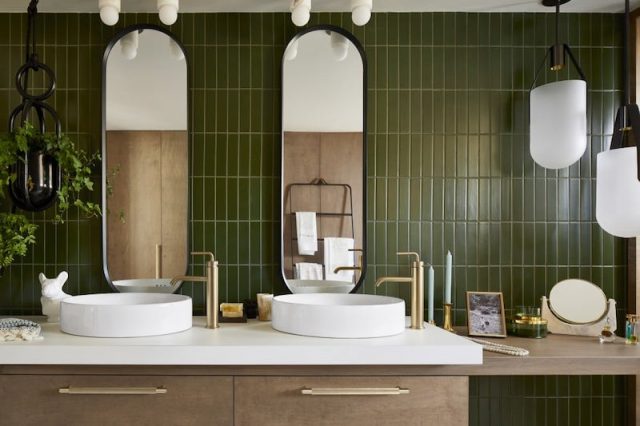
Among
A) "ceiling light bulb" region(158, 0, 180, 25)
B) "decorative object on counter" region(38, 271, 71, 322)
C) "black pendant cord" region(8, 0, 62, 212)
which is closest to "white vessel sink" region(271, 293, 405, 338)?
"decorative object on counter" region(38, 271, 71, 322)

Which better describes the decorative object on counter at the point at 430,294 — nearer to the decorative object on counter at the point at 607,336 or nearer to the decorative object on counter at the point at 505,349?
the decorative object on counter at the point at 505,349

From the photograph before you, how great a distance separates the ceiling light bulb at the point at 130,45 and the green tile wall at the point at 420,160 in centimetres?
8

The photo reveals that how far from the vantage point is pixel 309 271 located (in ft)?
7.34

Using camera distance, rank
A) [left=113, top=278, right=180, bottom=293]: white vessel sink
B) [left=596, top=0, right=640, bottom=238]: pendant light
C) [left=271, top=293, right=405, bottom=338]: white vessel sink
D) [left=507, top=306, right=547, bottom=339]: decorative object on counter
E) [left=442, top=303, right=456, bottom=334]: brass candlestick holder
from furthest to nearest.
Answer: [left=113, top=278, right=180, bottom=293]: white vessel sink
[left=442, top=303, right=456, bottom=334]: brass candlestick holder
[left=507, top=306, right=547, bottom=339]: decorative object on counter
[left=596, top=0, right=640, bottom=238]: pendant light
[left=271, top=293, right=405, bottom=338]: white vessel sink

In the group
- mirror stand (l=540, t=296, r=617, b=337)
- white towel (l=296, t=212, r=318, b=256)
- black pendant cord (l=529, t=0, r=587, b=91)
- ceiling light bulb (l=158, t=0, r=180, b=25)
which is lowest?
mirror stand (l=540, t=296, r=617, b=337)

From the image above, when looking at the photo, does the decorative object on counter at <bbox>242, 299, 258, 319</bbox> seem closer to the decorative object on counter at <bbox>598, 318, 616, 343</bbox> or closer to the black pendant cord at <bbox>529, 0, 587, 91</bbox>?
the decorative object on counter at <bbox>598, 318, 616, 343</bbox>

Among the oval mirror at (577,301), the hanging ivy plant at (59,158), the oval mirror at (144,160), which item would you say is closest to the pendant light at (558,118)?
the oval mirror at (577,301)

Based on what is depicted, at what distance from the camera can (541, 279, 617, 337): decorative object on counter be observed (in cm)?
204

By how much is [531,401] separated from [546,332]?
43 centimetres

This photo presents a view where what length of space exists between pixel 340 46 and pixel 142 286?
4.31ft

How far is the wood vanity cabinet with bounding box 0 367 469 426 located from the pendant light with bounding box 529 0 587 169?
39.7 inches

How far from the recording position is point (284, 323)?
1798 mm

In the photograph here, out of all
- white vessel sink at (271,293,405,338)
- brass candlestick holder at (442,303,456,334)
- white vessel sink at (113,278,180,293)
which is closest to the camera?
white vessel sink at (271,293,405,338)

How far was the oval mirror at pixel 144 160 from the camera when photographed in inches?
88.3
